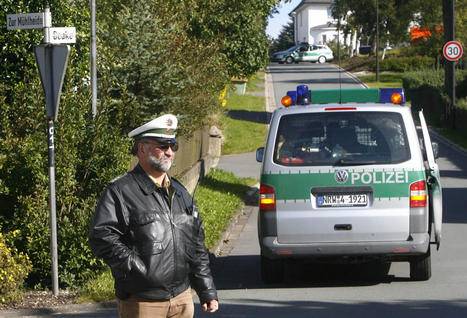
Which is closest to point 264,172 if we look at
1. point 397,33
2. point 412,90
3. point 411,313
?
point 411,313

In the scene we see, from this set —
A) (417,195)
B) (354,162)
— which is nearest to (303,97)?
(354,162)

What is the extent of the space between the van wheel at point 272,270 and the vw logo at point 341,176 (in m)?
1.08

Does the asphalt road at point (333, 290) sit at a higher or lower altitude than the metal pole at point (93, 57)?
lower

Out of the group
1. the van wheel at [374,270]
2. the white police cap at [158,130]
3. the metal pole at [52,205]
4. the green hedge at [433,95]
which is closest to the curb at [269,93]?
the green hedge at [433,95]

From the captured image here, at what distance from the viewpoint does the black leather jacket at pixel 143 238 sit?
16.9ft

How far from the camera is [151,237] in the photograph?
5168mm

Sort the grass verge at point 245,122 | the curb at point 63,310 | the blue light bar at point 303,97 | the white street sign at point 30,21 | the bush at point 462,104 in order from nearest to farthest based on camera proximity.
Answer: the curb at point 63,310, the white street sign at point 30,21, the blue light bar at point 303,97, the grass verge at point 245,122, the bush at point 462,104

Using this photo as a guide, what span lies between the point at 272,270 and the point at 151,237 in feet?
18.5

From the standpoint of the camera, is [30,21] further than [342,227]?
No

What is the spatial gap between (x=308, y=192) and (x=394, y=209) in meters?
0.85

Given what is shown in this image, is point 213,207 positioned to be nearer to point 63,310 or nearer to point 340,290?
point 340,290

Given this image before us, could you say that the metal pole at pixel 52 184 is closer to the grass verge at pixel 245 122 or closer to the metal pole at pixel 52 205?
the metal pole at pixel 52 205

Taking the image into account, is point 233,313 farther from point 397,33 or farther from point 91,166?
point 397,33

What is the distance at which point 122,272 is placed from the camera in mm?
5176
